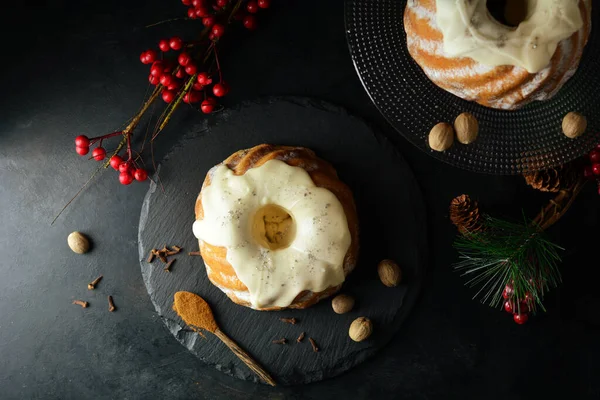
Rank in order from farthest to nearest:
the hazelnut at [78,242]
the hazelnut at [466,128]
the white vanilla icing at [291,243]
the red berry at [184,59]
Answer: the hazelnut at [78,242], the red berry at [184,59], the white vanilla icing at [291,243], the hazelnut at [466,128]

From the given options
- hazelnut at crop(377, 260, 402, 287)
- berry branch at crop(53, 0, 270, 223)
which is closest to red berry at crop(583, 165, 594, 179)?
hazelnut at crop(377, 260, 402, 287)

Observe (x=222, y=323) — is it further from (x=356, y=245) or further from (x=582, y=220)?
(x=582, y=220)

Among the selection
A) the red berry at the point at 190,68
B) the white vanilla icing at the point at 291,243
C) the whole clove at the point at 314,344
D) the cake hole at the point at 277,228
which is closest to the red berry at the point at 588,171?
the white vanilla icing at the point at 291,243

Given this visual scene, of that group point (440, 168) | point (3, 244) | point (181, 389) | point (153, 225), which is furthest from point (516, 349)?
point (3, 244)

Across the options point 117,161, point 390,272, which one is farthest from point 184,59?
point 390,272

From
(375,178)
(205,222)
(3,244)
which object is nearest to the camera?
(205,222)

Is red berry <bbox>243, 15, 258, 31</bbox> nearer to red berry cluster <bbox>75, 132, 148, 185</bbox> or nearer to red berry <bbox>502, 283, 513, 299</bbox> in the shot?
red berry cluster <bbox>75, 132, 148, 185</bbox>

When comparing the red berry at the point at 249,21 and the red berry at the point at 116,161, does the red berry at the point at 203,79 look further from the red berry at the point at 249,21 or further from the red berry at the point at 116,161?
the red berry at the point at 116,161
